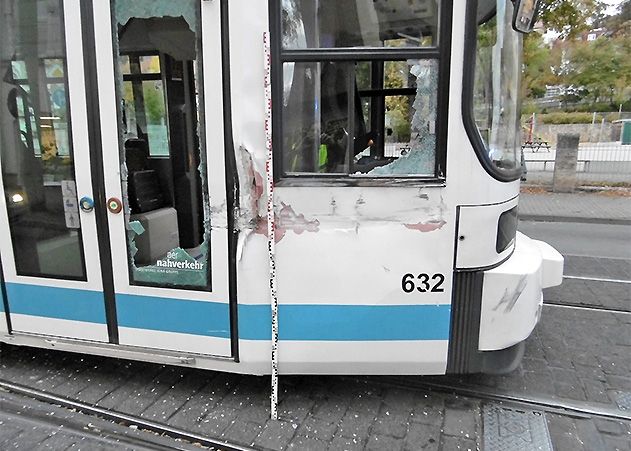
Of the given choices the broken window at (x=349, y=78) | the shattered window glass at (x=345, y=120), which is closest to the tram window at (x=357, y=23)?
the broken window at (x=349, y=78)

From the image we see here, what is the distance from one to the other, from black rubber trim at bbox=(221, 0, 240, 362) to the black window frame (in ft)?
0.76

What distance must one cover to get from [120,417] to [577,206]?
412 inches

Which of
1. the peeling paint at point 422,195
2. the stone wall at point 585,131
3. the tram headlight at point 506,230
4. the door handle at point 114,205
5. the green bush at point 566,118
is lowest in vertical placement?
the tram headlight at point 506,230

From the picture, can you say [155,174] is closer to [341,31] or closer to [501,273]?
[341,31]

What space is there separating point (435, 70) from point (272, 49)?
82cm

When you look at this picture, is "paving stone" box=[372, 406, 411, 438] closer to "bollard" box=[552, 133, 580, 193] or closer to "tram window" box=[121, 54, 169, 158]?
"tram window" box=[121, 54, 169, 158]

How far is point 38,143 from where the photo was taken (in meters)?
3.10

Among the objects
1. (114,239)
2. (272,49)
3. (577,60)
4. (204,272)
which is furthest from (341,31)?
(577,60)

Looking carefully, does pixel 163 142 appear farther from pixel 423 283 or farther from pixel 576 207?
pixel 576 207

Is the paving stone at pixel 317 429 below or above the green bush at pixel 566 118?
below

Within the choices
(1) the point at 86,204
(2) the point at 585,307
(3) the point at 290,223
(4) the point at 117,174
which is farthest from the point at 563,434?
(1) the point at 86,204

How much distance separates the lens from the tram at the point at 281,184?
2576 millimetres

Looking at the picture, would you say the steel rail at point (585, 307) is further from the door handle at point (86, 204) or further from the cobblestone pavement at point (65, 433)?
the door handle at point (86, 204)

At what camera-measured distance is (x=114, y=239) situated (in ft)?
9.80
